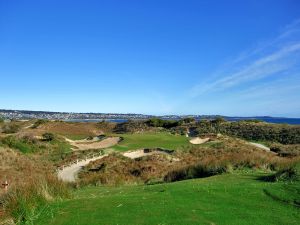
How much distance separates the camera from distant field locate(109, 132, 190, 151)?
48.6 m

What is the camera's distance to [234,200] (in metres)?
12.5

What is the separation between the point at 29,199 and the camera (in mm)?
11625

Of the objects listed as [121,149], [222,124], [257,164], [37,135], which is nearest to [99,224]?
[257,164]

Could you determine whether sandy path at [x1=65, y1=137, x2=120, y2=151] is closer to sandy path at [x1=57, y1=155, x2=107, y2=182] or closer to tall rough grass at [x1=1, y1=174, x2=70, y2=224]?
sandy path at [x1=57, y1=155, x2=107, y2=182]

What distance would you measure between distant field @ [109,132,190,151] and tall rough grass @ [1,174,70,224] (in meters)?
33.9

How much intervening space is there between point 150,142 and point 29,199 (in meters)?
40.6

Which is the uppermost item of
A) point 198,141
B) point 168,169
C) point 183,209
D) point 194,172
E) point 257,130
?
point 257,130

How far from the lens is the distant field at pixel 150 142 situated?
1913 inches

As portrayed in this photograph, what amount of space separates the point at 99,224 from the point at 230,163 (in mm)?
13188

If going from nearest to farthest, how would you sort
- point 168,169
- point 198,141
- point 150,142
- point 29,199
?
point 29,199
point 168,169
point 150,142
point 198,141

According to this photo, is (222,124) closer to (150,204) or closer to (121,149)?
(121,149)

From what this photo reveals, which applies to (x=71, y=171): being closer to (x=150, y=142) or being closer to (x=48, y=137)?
(x=150, y=142)

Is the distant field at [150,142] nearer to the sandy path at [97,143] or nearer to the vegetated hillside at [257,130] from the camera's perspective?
the sandy path at [97,143]

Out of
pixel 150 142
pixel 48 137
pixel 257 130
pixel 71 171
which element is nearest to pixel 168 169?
pixel 71 171
